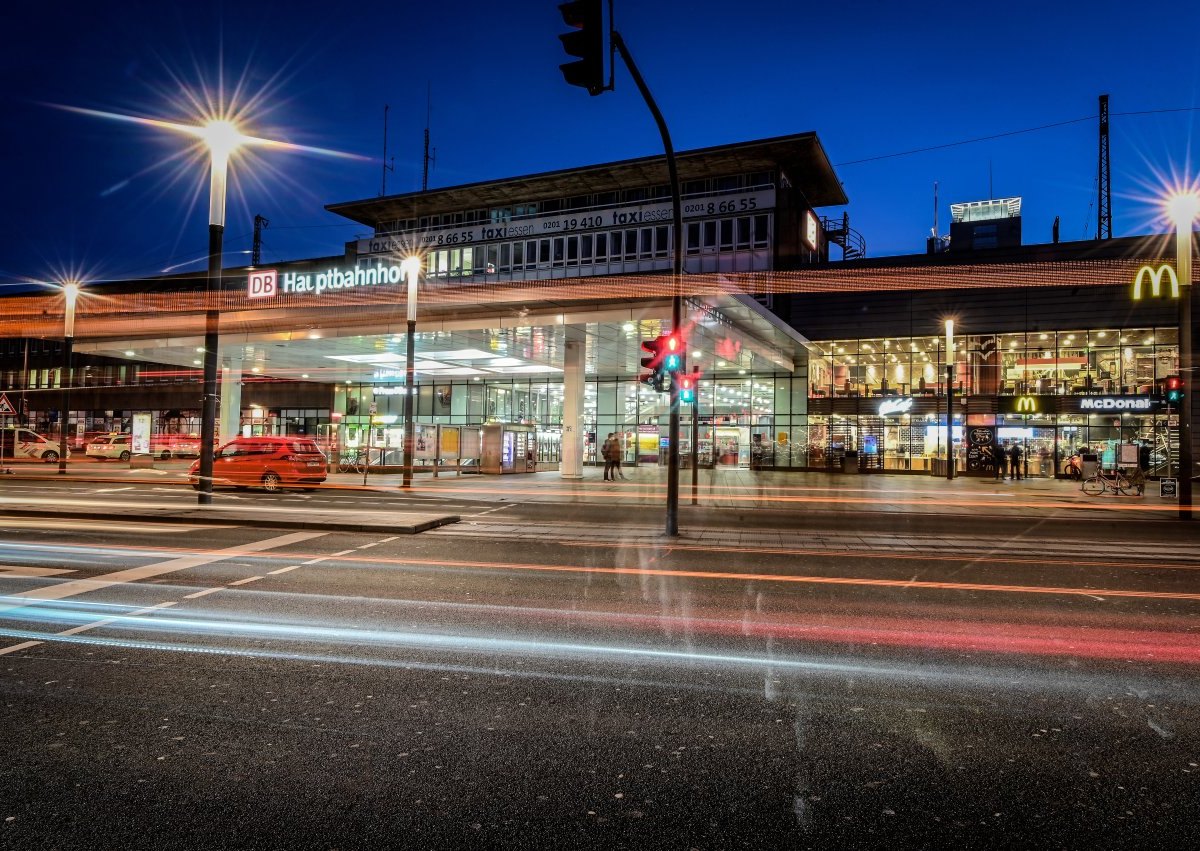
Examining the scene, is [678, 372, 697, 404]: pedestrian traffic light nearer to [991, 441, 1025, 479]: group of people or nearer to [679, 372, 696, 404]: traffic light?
[679, 372, 696, 404]: traffic light

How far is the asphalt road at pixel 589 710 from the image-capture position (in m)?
3.30

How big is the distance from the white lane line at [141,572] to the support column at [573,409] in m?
18.0

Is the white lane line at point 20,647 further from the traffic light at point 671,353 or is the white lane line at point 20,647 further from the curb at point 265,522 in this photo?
the traffic light at point 671,353

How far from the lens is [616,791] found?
3566mm

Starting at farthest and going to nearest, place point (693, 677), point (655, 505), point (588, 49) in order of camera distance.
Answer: point (655, 505) → point (588, 49) → point (693, 677)

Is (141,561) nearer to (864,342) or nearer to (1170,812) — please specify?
(1170,812)

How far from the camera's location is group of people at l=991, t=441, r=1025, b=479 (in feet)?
112

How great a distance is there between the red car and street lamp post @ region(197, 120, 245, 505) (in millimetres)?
6457

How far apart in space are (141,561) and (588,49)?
28.1 ft

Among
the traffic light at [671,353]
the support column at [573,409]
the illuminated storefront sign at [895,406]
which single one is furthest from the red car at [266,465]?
the illuminated storefront sign at [895,406]

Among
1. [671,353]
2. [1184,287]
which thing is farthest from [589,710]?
[1184,287]

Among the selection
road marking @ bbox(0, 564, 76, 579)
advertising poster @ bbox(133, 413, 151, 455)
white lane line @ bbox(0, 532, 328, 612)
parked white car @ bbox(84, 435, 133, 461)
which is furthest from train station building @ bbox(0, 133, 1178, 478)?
road marking @ bbox(0, 564, 76, 579)

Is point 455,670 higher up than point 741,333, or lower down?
lower down

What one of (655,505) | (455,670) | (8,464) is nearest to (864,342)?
(655,505)
